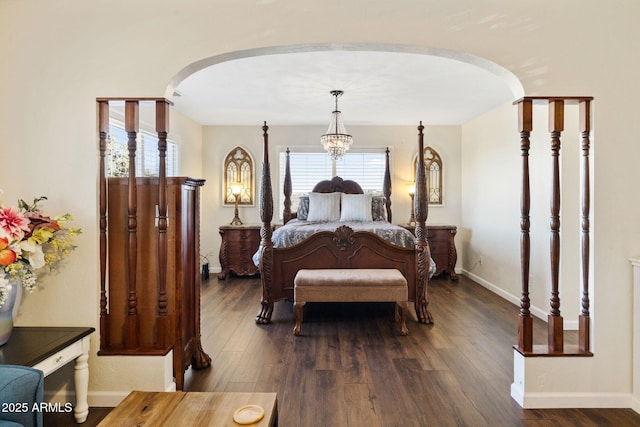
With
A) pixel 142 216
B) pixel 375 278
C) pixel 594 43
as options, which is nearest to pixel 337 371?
pixel 375 278

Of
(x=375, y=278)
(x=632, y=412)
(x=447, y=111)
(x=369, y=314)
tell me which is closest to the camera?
(x=632, y=412)

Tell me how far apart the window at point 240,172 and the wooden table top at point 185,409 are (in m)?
4.86

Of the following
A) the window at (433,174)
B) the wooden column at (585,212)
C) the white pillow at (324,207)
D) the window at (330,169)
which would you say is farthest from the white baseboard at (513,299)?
the white pillow at (324,207)

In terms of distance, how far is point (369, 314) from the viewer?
13.3 ft

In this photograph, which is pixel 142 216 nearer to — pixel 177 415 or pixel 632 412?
pixel 177 415

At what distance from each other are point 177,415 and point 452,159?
588cm

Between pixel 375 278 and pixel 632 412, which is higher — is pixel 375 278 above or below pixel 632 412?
above

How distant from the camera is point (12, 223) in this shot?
1.77 meters

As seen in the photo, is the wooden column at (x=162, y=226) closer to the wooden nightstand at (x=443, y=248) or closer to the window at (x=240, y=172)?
the window at (x=240, y=172)

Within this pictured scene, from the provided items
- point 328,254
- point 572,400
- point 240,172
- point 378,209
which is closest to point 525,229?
point 572,400

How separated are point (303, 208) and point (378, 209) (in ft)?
3.82

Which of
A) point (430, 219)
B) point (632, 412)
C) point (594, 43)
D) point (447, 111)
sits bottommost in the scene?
point (632, 412)

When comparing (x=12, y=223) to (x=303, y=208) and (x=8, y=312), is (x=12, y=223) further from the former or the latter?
(x=303, y=208)

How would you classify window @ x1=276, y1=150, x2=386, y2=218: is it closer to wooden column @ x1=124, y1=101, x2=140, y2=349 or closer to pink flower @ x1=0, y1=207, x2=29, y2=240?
wooden column @ x1=124, y1=101, x2=140, y2=349
